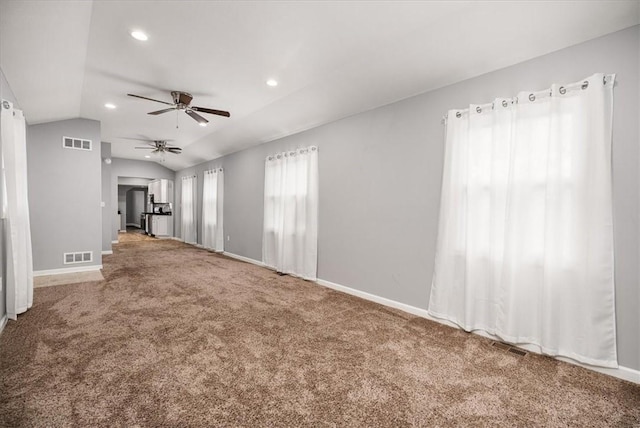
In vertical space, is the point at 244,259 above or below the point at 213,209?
below

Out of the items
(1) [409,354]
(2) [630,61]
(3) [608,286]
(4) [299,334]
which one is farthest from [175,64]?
(3) [608,286]

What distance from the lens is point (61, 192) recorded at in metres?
5.06

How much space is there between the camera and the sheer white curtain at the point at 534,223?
2174 mm

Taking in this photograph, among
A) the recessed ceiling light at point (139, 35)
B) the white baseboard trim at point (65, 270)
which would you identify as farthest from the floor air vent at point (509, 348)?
the white baseboard trim at point (65, 270)

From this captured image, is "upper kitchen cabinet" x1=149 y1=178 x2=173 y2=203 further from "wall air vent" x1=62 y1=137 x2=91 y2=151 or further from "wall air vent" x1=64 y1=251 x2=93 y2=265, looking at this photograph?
"wall air vent" x1=64 y1=251 x2=93 y2=265

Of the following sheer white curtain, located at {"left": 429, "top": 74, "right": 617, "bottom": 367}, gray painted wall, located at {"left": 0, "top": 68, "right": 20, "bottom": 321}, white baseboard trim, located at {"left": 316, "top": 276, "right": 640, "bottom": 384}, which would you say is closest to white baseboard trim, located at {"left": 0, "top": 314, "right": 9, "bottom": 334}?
gray painted wall, located at {"left": 0, "top": 68, "right": 20, "bottom": 321}

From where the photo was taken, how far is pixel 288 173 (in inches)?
207

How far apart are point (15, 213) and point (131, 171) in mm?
7716

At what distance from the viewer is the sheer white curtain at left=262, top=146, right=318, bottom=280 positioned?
15.6ft

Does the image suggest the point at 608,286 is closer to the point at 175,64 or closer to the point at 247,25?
the point at 247,25

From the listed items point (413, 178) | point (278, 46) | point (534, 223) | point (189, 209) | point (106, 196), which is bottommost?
point (189, 209)

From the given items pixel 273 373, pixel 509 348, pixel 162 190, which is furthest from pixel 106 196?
pixel 509 348

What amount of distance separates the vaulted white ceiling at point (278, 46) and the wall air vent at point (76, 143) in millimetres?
774

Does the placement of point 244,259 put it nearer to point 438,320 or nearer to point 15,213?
point 15,213
